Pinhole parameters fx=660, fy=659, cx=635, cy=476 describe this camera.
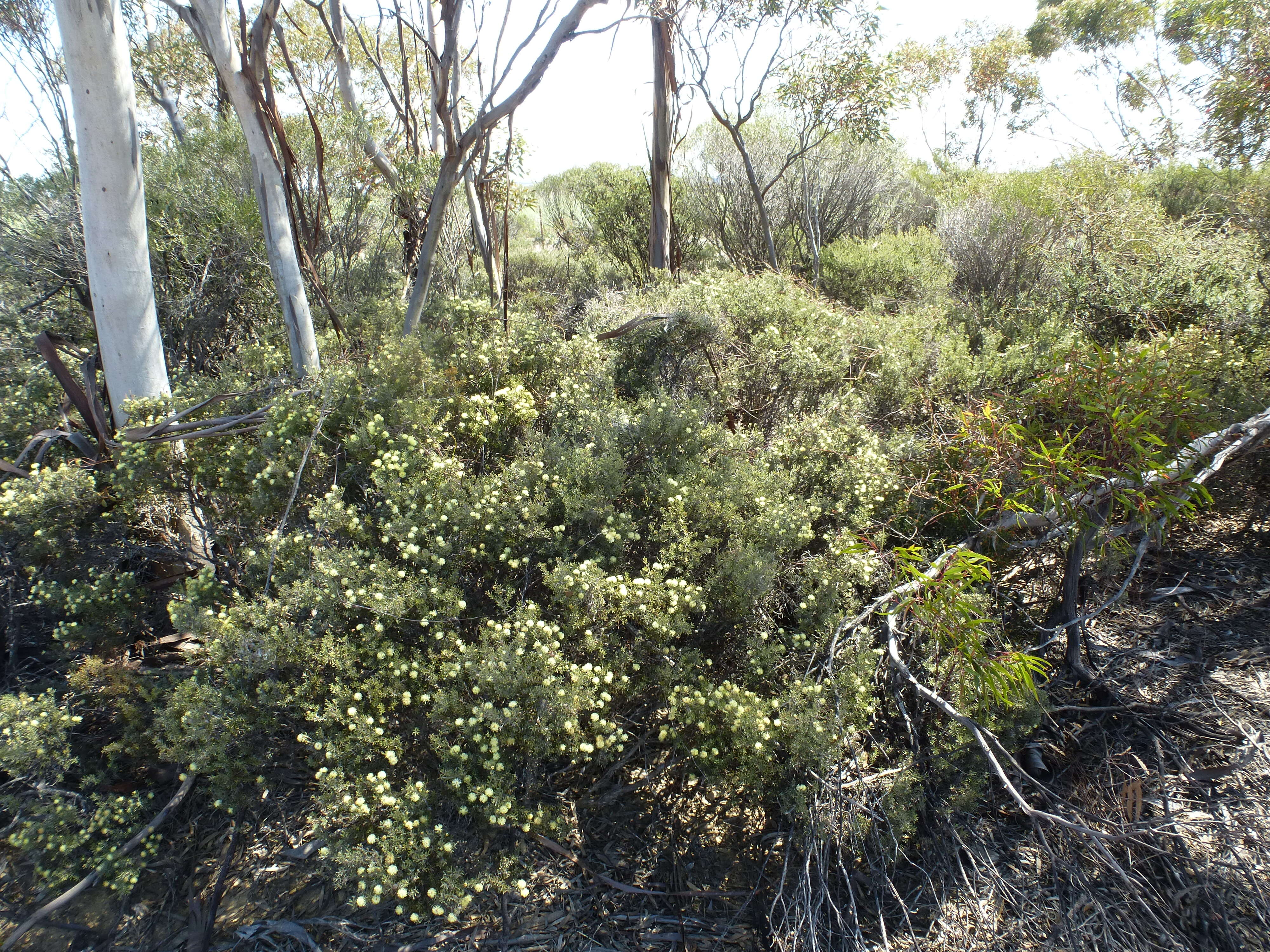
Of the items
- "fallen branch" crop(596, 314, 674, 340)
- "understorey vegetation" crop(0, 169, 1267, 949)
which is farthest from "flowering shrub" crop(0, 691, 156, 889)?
"fallen branch" crop(596, 314, 674, 340)

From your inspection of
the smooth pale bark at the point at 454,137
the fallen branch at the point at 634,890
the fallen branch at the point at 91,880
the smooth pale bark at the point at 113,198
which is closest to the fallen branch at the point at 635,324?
the smooth pale bark at the point at 454,137

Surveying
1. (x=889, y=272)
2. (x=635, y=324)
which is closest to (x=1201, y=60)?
(x=889, y=272)

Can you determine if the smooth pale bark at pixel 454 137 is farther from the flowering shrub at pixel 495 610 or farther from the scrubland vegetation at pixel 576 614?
the flowering shrub at pixel 495 610

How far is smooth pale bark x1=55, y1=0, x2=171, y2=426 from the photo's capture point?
11.1 ft

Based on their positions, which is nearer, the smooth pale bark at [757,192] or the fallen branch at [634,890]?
the fallen branch at [634,890]

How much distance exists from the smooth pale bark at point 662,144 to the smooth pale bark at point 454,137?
3224mm

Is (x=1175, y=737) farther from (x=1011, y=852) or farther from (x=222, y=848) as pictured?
(x=222, y=848)

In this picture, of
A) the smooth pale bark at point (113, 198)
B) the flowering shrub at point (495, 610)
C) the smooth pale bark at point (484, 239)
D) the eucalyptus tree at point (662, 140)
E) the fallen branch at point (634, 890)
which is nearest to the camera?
the flowering shrub at point (495, 610)

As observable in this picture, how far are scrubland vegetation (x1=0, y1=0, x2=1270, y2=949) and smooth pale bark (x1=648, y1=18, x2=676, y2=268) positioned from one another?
10.2ft

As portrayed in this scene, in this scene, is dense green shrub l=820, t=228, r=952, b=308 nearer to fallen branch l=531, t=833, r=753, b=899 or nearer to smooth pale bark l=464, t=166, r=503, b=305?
smooth pale bark l=464, t=166, r=503, b=305

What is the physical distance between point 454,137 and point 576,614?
3286 mm

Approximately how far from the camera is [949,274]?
25.7ft

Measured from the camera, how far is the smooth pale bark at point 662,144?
7.07m

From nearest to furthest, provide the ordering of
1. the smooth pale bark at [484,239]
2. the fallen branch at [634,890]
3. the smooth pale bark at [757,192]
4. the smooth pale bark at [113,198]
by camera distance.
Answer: the fallen branch at [634,890]
the smooth pale bark at [113,198]
the smooth pale bark at [484,239]
the smooth pale bark at [757,192]
